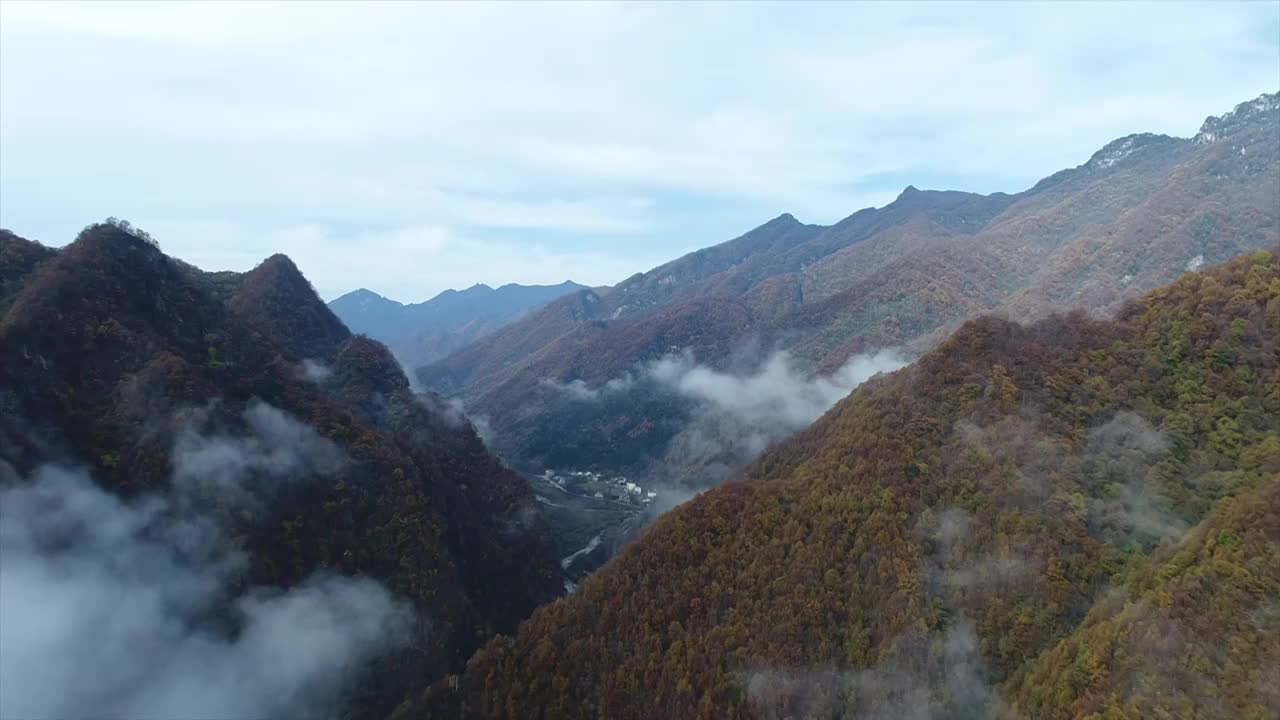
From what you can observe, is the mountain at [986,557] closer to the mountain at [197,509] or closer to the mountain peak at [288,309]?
the mountain at [197,509]

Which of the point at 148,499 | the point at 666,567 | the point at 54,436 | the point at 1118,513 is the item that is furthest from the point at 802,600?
the point at 54,436

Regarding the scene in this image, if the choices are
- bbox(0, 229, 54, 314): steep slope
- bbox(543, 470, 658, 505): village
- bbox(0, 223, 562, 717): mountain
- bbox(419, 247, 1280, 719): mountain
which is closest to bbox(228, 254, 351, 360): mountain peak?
bbox(0, 223, 562, 717): mountain

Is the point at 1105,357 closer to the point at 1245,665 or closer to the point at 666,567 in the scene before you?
the point at 1245,665

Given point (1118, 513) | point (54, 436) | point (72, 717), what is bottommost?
point (1118, 513)

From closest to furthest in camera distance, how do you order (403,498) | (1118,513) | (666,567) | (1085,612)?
(1085,612), (1118,513), (666,567), (403,498)

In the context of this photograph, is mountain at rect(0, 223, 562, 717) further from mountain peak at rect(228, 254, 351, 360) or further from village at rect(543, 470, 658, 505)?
village at rect(543, 470, 658, 505)

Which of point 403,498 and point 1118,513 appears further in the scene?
point 403,498

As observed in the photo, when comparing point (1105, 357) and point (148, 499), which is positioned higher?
point (148, 499)
